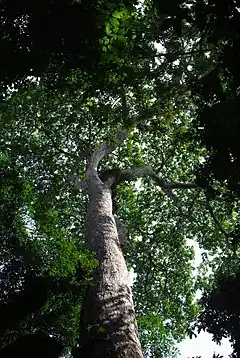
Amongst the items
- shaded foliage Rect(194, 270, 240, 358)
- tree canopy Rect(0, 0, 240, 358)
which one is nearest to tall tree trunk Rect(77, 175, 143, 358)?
tree canopy Rect(0, 0, 240, 358)

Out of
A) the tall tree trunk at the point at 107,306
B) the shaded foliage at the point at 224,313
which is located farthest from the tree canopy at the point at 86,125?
the shaded foliage at the point at 224,313

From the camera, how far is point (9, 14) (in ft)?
18.1

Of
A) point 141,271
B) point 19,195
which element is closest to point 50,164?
point 141,271

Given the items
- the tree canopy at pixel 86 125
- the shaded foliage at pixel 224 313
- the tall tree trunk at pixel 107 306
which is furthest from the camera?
the shaded foliage at pixel 224 313

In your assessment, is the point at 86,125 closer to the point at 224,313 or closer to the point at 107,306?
the point at 224,313


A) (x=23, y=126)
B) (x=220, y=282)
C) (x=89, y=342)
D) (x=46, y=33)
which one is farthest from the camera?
(x=23, y=126)

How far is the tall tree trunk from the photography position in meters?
4.69

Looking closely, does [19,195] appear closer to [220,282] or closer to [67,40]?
[67,40]

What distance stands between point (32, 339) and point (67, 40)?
400 centimetres

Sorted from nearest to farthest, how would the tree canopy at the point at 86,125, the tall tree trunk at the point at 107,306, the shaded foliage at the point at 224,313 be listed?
the tree canopy at the point at 86,125, the tall tree trunk at the point at 107,306, the shaded foliage at the point at 224,313

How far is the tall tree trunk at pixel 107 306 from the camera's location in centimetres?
469

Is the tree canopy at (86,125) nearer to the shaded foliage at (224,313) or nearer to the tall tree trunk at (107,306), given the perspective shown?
the tall tree trunk at (107,306)

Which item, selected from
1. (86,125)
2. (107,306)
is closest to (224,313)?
(107,306)

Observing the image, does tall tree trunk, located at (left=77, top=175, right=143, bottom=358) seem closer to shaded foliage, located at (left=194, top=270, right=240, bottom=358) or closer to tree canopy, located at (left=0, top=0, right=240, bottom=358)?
tree canopy, located at (left=0, top=0, right=240, bottom=358)
